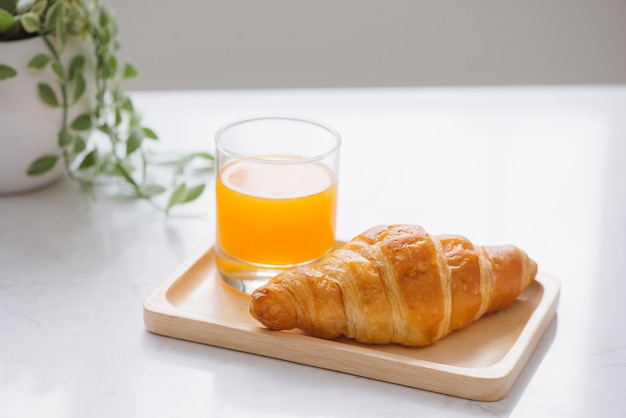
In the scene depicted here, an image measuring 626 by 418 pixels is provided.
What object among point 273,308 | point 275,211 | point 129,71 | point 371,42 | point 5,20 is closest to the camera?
point 273,308

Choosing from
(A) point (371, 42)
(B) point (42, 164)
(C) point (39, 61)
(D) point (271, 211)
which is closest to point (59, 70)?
(C) point (39, 61)

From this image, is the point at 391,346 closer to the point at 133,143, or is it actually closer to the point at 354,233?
the point at 354,233

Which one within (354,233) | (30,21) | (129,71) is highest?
(30,21)

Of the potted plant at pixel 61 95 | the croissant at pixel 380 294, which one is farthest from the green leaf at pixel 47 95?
the croissant at pixel 380 294

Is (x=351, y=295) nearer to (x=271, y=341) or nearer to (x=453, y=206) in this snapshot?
(x=271, y=341)

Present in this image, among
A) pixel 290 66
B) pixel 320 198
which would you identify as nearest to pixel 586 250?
pixel 320 198

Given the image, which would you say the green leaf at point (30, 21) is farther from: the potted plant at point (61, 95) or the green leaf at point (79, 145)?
the green leaf at point (79, 145)

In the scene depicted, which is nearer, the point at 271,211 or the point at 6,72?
the point at 271,211
